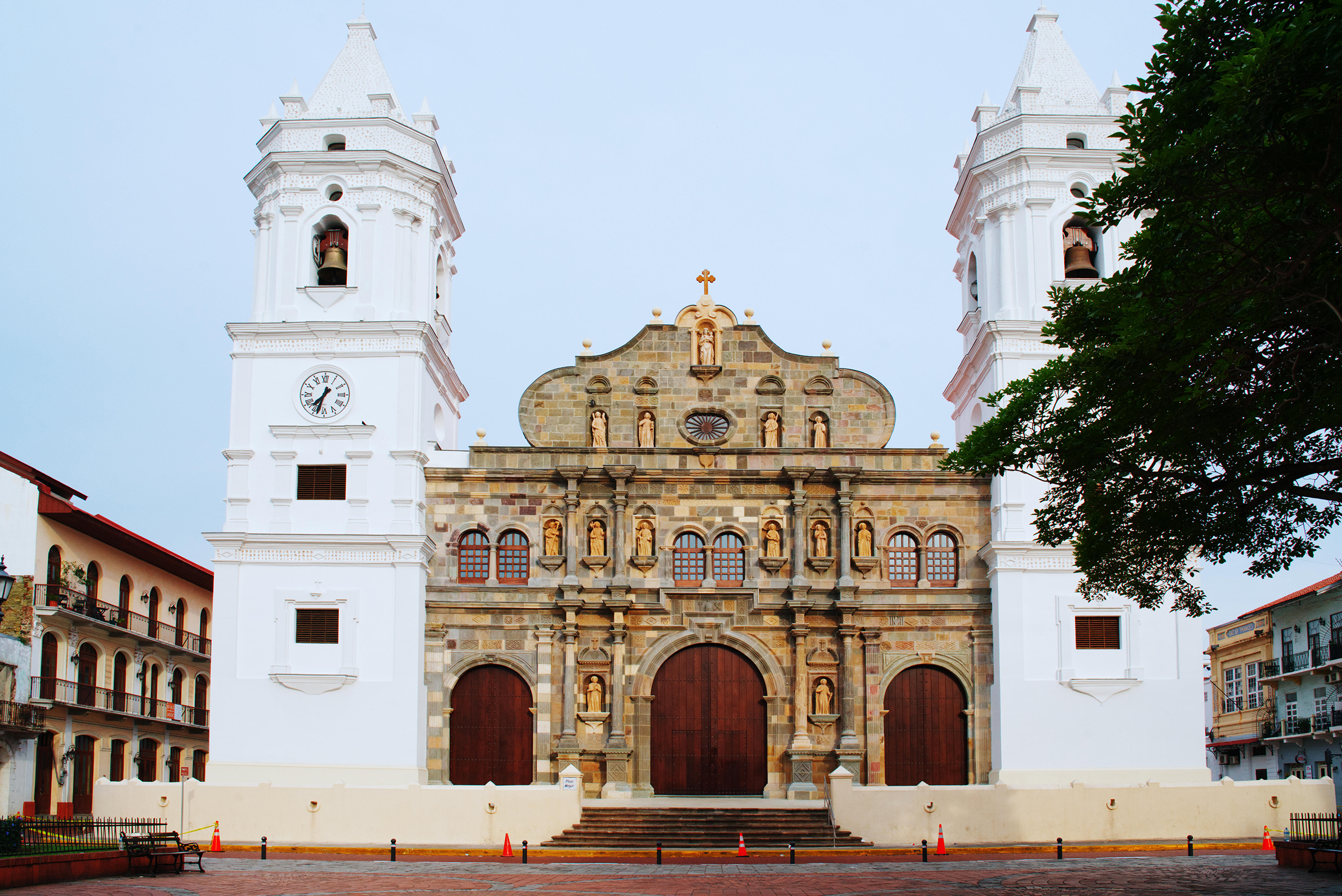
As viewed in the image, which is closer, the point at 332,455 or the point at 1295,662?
the point at 332,455

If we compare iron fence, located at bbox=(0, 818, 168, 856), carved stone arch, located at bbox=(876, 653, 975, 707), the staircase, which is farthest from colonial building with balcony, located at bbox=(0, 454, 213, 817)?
carved stone arch, located at bbox=(876, 653, 975, 707)

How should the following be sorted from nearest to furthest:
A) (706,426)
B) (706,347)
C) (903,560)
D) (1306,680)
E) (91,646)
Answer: (903,560) < (706,426) < (706,347) < (91,646) < (1306,680)

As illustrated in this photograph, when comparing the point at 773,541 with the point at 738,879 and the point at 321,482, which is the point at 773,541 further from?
the point at 738,879

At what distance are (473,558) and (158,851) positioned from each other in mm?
11875

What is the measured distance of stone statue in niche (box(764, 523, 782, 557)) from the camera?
111ft

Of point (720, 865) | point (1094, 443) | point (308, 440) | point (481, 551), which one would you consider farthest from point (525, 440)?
point (1094, 443)

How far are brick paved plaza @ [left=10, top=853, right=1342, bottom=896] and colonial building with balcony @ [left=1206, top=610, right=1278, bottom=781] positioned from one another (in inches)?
1016

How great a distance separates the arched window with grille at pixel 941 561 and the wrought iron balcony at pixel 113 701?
A: 23.0m

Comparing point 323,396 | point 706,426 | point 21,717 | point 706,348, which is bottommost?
point 21,717

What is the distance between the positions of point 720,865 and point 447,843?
627 cm

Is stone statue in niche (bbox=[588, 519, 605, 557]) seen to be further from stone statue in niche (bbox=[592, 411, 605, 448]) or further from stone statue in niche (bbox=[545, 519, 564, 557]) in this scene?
stone statue in niche (bbox=[592, 411, 605, 448])

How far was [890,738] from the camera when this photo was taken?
3294cm

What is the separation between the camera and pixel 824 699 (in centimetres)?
3294

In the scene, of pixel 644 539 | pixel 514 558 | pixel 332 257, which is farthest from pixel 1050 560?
pixel 332 257
